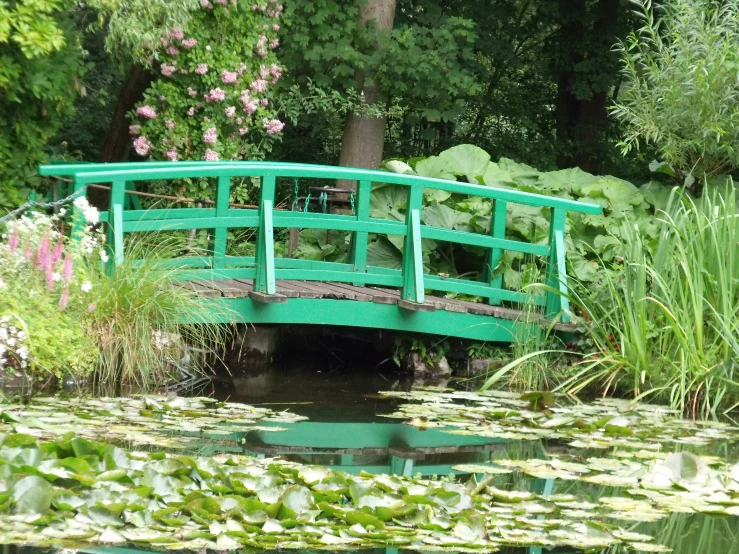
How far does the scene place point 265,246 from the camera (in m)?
7.88

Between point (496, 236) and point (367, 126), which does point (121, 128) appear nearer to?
point (367, 126)

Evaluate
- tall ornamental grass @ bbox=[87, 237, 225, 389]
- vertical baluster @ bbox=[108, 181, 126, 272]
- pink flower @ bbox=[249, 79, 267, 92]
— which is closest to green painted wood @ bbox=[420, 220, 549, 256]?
tall ornamental grass @ bbox=[87, 237, 225, 389]

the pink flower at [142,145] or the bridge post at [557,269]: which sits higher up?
the pink flower at [142,145]

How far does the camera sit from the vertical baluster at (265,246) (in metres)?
7.86

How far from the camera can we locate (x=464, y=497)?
4332mm

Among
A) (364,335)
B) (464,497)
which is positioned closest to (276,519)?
(464,497)

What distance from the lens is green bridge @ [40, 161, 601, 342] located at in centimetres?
777

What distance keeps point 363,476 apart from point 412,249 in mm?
3896

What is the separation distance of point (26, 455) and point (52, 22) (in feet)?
16.5

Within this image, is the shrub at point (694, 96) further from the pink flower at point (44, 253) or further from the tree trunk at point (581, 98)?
the pink flower at point (44, 253)

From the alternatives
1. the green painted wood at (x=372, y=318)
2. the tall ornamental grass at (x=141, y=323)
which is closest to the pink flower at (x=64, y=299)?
the tall ornamental grass at (x=141, y=323)

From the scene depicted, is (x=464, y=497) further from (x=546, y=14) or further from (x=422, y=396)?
(x=546, y=14)

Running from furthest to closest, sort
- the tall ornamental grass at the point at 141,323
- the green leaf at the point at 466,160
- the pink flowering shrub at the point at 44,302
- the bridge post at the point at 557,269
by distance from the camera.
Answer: the green leaf at the point at 466,160
the bridge post at the point at 557,269
the tall ornamental grass at the point at 141,323
the pink flowering shrub at the point at 44,302

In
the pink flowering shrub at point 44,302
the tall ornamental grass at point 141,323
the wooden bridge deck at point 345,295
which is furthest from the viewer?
the wooden bridge deck at point 345,295
